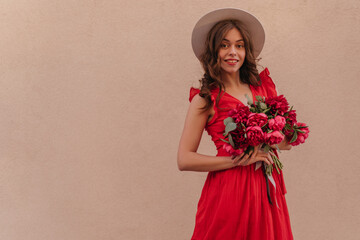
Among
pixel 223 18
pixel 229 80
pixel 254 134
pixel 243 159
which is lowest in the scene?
pixel 243 159

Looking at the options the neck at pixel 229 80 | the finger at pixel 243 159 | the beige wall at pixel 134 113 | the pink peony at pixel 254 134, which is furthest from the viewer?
→ the beige wall at pixel 134 113

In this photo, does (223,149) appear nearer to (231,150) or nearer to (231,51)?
(231,150)

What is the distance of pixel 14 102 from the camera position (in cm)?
294

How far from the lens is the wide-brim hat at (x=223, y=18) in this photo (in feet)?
6.30

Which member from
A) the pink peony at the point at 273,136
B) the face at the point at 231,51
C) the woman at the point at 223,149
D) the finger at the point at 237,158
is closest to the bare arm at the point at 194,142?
the woman at the point at 223,149

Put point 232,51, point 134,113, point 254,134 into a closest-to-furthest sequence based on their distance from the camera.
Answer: point 254,134 → point 232,51 → point 134,113

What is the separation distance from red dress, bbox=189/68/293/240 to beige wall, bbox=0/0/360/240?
3.27 ft

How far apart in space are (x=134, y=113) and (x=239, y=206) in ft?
4.45

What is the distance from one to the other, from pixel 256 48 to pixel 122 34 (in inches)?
47.0

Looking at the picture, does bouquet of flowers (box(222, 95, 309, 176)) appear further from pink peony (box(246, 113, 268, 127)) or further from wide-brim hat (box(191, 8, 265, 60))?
wide-brim hat (box(191, 8, 265, 60))

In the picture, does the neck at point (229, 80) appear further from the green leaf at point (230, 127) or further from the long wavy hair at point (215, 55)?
the green leaf at point (230, 127)

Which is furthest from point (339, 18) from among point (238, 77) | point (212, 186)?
point (212, 186)

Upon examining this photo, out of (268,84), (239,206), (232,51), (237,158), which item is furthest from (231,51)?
(239,206)

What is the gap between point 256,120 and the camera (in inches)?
64.3
